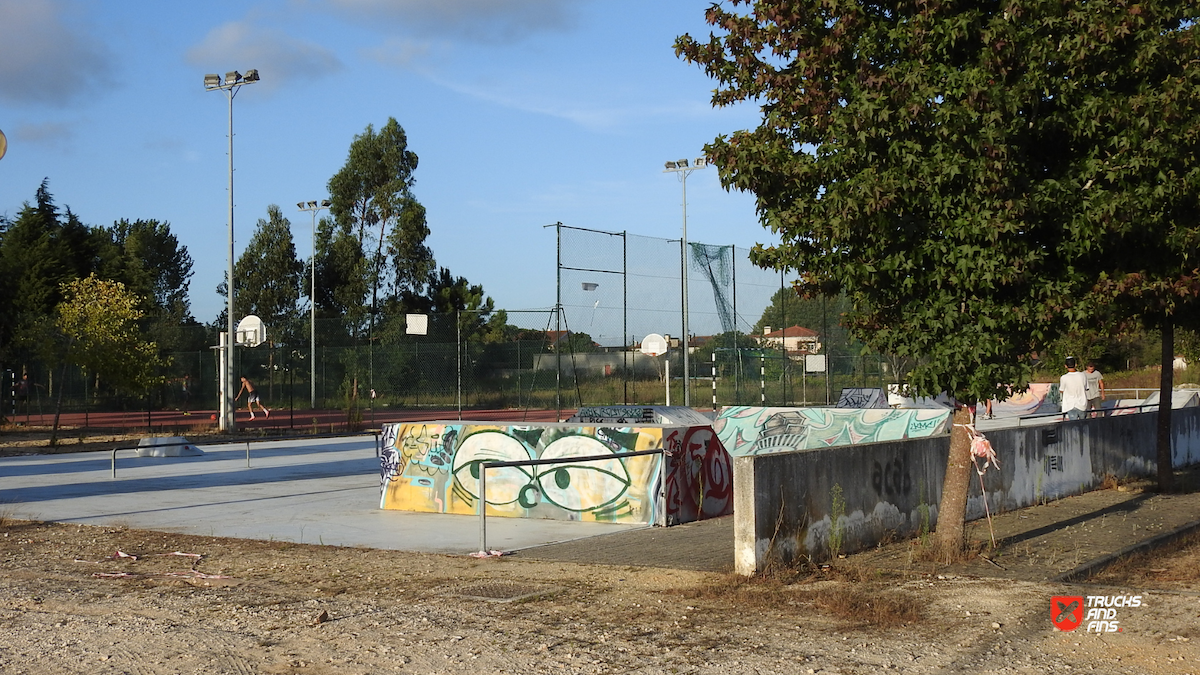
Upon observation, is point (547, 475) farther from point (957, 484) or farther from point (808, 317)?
point (808, 317)

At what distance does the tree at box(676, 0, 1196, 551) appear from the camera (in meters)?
8.51

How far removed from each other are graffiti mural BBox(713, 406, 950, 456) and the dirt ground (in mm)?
8960

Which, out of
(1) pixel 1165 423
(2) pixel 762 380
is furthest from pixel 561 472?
(2) pixel 762 380

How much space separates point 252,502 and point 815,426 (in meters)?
9.70

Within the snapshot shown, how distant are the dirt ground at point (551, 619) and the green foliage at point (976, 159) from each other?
2036 millimetres

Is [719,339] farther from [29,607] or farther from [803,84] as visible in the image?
[29,607]

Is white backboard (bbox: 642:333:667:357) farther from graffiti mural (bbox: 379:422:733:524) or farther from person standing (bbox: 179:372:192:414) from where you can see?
person standing (bbox: 179:372:192:414)

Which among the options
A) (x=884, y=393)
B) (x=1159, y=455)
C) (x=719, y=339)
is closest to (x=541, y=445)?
(x=1159, y=455)

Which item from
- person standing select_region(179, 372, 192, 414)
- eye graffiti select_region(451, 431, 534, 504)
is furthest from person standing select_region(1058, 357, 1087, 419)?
person standing select_region(179, 372, 192, 414)

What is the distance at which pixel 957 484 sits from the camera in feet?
32.3

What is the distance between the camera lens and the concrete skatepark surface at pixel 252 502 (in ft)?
37.9

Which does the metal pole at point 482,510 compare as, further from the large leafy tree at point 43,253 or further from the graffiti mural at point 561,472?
the large leafy tree at point 43,253

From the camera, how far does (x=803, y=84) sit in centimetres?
955

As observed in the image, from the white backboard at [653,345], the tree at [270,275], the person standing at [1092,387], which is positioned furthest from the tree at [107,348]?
the tree at [270,275]
